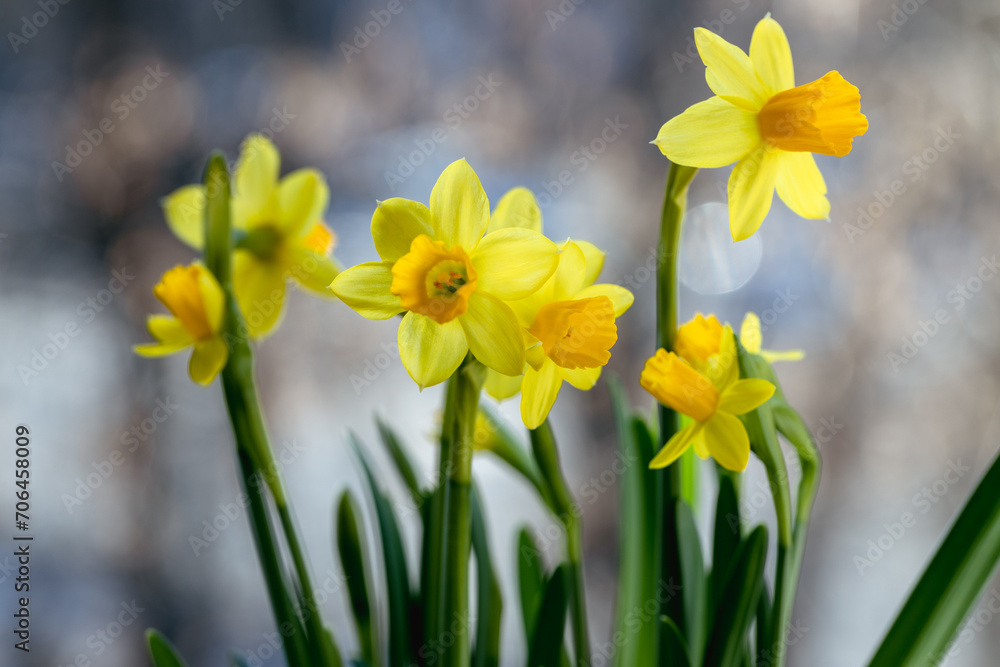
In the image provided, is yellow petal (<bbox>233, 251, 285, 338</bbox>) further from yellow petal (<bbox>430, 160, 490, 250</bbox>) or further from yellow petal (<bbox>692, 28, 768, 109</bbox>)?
yellow petal (<bbox>692, 28, 768, 109</bbox>)

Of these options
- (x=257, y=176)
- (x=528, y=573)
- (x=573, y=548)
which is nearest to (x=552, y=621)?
(x=573, y=548)

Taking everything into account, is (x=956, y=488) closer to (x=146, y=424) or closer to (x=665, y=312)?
(x=665, y=312)

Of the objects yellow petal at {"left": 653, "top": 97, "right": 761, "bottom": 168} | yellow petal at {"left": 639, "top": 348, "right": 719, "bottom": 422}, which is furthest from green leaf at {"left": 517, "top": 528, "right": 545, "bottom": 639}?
yellow petal at {"left": 653, "top": 97, "right": 761, "bottom": 168}

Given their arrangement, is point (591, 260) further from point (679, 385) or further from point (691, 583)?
point (691, 583)

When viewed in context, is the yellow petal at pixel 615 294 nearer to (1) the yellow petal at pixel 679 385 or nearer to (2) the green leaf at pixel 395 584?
(1) the yellow petal at pixel 679 385

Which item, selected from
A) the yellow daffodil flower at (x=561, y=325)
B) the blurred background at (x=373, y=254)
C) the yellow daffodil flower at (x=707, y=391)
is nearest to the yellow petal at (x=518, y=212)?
the yellow daffodil flower at (x=561, y=325)

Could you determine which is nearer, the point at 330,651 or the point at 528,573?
the point at 330,651
